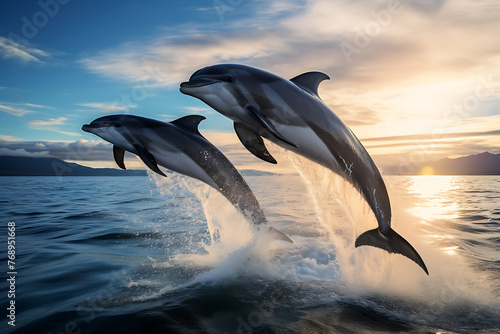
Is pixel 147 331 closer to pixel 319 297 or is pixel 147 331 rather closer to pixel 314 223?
pixel 319 297

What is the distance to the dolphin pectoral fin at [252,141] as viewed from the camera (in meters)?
5.37

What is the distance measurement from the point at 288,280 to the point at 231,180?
93.5 inches

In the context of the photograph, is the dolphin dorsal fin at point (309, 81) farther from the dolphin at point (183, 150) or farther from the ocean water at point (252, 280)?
the dolphin at point (183, 150)

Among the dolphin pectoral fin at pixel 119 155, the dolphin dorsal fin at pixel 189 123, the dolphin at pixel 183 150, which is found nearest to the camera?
the dolphin at pixel 183 150

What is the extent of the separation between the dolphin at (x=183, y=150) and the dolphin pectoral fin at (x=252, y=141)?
1986 millimetres

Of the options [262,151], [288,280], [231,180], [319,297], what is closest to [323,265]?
[288,280]

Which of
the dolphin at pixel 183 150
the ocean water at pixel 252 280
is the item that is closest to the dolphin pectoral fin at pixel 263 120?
the ocean water at pixel 252 280

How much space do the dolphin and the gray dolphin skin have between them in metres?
2.08

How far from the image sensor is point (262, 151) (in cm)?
547

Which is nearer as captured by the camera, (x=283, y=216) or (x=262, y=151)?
(x=262, y=151)

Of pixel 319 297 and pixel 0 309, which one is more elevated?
pixel 319 297

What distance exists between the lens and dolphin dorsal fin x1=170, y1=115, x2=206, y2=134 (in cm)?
741

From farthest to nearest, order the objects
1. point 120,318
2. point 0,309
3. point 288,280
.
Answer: point 288,280, point 0,309, point 120,318

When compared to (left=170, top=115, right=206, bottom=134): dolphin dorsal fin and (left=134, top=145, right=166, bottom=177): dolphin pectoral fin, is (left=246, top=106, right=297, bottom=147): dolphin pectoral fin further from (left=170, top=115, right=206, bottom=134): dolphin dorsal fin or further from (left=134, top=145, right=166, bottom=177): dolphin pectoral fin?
(left=134, top=145, right=166, bottom=177): dolphin pectoral fin
